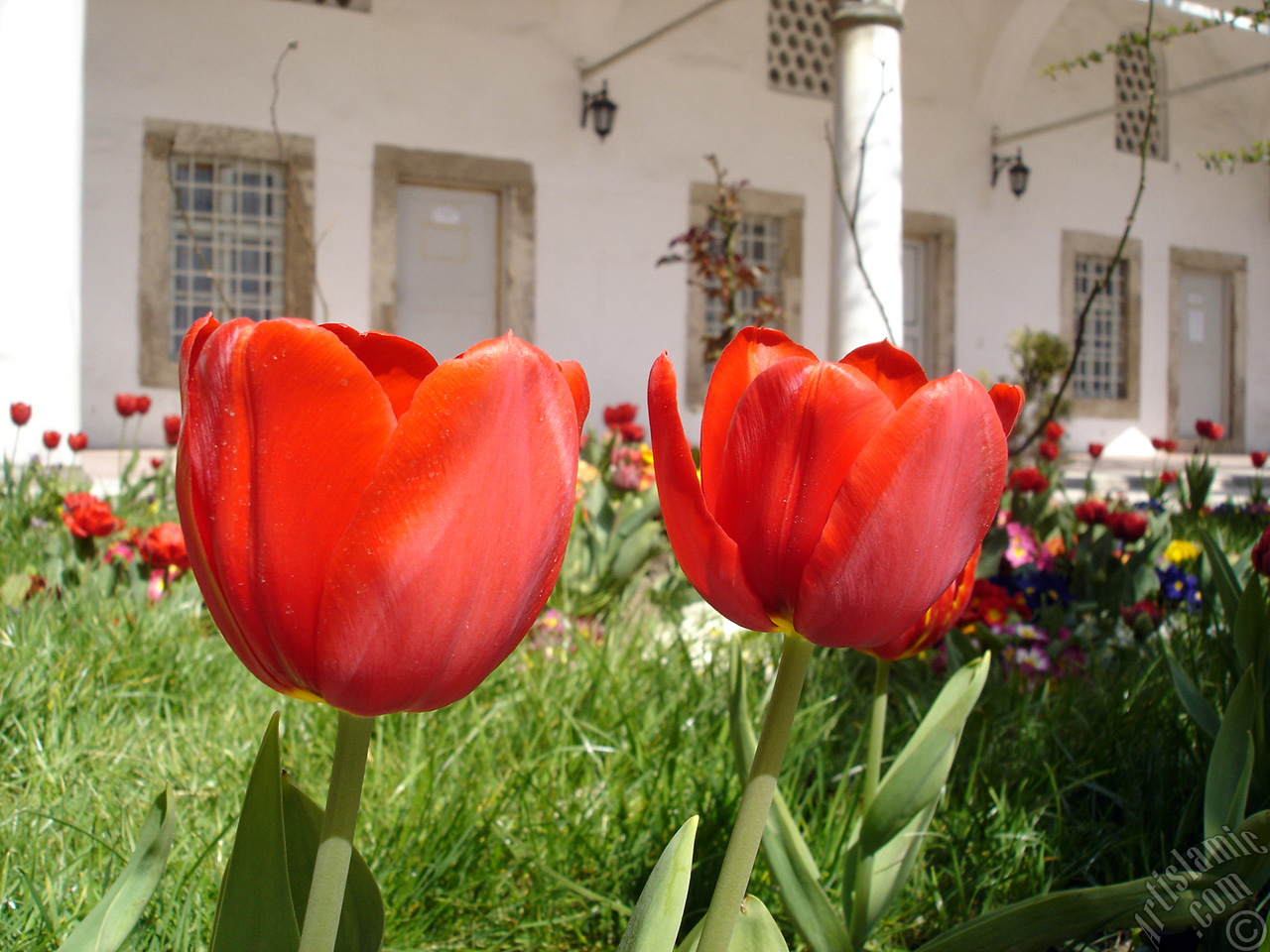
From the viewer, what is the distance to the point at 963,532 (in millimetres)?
371

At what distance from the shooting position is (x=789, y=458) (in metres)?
0.39

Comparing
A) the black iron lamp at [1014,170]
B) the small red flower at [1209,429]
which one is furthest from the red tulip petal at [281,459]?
the black iron lamp at [1014,170]

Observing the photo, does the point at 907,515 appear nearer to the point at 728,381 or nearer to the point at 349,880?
the point at 728,381

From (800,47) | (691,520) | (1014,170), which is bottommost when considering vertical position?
(691,520)

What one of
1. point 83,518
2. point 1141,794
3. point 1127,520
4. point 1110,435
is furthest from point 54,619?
point 1110,435

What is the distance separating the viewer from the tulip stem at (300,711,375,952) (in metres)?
0.31

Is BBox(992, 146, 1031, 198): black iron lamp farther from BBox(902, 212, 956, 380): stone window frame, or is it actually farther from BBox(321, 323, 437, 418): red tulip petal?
A: BBox(321, 323, 437, 418): red tulip petal

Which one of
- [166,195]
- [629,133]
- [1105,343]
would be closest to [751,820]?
[166,195]

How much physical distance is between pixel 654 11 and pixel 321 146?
297 centimetres

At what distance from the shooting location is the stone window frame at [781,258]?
27.9ft

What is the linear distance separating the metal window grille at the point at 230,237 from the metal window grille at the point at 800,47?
4.29 metres

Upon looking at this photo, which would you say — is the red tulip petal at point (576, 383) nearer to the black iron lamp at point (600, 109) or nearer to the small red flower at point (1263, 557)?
the small red flower at point (1263, 557)

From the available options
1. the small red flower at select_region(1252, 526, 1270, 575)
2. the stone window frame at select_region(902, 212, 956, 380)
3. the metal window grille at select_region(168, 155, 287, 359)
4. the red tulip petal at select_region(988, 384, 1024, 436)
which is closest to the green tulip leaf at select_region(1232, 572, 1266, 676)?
the small red flower at select_region(1252, 526, 1270, 575)
